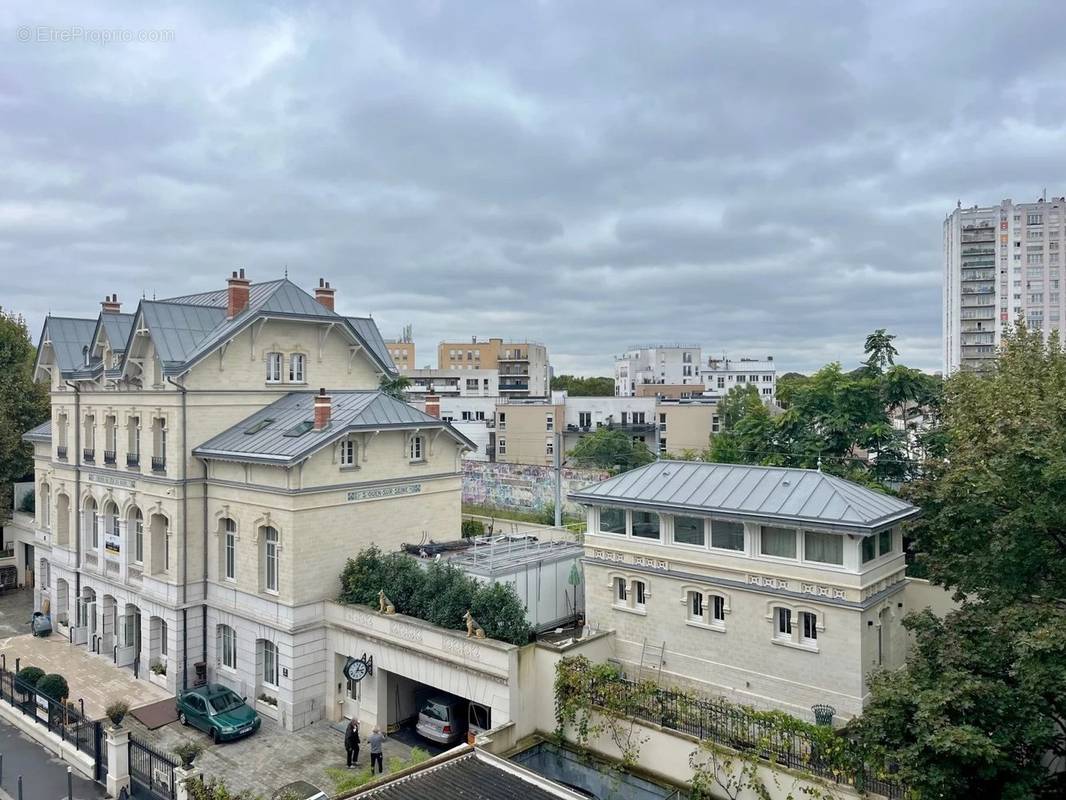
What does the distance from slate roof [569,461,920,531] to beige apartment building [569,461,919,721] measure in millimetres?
36

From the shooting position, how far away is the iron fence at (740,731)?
13922 mm

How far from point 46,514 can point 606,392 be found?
97.1 metres

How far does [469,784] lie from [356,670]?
913 centimetres

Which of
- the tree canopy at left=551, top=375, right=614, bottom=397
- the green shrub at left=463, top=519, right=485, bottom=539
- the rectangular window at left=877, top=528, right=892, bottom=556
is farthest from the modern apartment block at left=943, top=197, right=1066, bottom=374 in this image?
the rectangular window at left=877, top=528, right=892, bottom=556

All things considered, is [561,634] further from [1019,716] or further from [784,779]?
[1019,716]

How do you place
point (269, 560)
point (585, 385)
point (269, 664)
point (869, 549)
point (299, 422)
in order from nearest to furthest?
point (869, 549) < point (269, 664) < point (269, 560) < point (299, 422) < point (585, 385)

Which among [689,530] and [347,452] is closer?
[689,530]

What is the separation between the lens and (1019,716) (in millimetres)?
12453

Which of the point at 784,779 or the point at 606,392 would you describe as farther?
the point at 606,392

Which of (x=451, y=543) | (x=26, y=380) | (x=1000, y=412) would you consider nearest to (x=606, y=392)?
(x=26, y=380)

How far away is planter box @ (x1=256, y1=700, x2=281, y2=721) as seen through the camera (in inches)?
913

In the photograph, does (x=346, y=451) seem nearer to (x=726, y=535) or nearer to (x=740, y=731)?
(x=726, y=535)

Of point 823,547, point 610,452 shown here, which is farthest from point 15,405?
point 823,547

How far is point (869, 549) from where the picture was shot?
57.0ft
